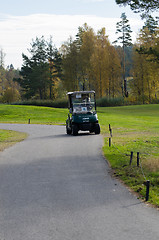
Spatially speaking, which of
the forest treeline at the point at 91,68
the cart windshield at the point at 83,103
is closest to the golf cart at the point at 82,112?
the cart windshield at the point at 83,103

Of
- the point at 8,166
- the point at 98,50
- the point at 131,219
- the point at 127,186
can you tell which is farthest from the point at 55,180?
the point at 98,50

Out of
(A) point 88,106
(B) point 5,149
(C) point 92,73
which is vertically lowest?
(B) point 5,149

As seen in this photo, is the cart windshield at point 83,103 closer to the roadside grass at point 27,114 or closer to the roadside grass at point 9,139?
the roadside grass at point 9,139

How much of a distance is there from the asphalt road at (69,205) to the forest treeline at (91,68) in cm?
6442

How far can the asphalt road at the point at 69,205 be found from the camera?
6.30 m

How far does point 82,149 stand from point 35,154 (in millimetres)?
2422

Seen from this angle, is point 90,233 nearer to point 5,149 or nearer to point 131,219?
point 131,219

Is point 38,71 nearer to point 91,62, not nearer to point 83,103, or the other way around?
point 91,62

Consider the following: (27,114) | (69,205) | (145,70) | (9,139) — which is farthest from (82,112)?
(145,70)

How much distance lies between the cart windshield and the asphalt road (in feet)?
40.5

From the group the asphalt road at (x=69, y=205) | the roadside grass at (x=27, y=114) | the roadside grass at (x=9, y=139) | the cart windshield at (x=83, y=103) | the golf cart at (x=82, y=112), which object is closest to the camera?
the asphalt road at (x=69, y=205)

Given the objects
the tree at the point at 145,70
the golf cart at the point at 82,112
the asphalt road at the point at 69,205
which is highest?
the tree at the point at 145,70

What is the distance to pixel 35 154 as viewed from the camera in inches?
675

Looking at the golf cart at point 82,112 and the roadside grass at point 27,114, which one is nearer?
the golf cart at point 82,112
